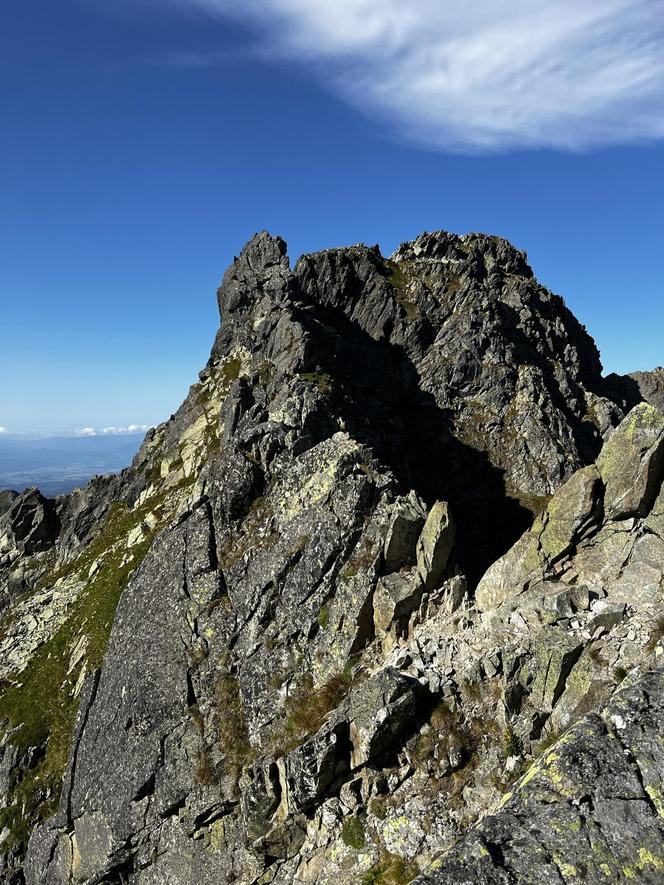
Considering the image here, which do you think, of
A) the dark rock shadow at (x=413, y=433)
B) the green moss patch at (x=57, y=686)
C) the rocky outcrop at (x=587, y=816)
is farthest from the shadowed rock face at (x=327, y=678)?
the dark rock shadow at (x=413, y=433)

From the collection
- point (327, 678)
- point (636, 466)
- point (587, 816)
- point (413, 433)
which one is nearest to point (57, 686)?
point (327, 678)

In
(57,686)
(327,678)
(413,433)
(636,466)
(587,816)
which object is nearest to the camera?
(587,816)

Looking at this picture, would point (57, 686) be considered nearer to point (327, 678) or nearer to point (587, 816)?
point (327, 678)

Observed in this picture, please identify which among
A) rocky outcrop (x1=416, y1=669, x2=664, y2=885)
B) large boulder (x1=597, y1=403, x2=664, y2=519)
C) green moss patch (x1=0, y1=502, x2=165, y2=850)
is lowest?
green moss patch (x1=0, y1=502, x2=165, y2=850)

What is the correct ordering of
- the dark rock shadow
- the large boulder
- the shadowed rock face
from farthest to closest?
the dark rock shadow, the large boulder, the shadowed rock face

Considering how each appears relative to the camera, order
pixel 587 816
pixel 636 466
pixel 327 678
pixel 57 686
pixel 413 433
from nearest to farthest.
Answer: pixel 587 816 < pixel 636 466 < pixel 327 678 < pixel 57 686 < pixel 413 433

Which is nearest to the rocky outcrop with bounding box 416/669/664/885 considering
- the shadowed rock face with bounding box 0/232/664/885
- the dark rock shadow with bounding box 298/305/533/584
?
the shadowed rock face with bounding box 0/232/664/885

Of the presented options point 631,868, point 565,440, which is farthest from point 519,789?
point 565,440

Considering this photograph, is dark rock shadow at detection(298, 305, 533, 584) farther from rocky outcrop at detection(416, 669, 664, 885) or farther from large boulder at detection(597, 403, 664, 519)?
rocky outcrop at detection(416, 669, 664, 885)

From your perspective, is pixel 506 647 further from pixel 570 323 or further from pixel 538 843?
pixel 570 323

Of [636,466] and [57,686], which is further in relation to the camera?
[57,686]

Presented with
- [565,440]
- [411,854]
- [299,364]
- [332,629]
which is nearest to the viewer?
[411,854]

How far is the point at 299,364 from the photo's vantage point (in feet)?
168

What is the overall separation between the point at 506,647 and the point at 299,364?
123ft
